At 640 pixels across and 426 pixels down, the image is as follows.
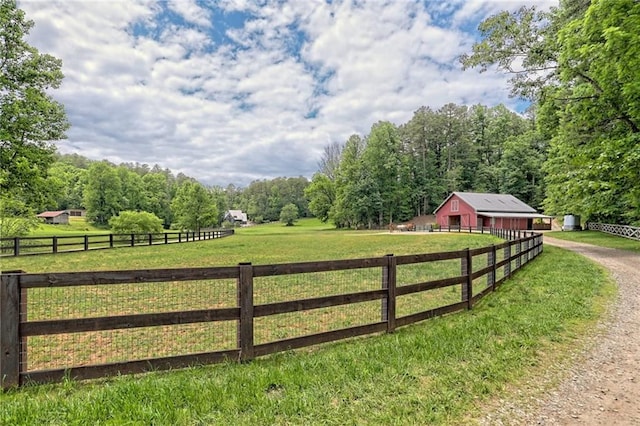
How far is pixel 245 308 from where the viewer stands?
411cm

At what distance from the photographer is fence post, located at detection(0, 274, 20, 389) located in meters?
3.29

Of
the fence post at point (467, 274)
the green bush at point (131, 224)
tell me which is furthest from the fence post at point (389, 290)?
the green bush at point (131, 224)

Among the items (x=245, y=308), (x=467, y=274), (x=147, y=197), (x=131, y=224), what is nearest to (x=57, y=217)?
(x=147, y=197)

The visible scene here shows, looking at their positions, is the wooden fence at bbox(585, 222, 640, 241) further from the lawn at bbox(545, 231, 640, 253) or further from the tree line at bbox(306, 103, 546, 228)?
the tree line at bbox(306, 103, 546, 228)

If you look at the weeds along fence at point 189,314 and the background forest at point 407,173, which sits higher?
the background forest at point 407,173

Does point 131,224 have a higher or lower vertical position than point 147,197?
lower

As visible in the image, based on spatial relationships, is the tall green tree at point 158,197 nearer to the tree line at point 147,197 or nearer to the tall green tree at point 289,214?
the tree line at point 147,197

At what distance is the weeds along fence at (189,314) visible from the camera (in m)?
3.48

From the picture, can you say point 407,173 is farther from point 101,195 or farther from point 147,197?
point 101,195

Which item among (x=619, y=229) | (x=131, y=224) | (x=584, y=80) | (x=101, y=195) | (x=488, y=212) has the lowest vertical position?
(x=619, y=229)

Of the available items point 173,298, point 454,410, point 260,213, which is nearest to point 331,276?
point 173,298

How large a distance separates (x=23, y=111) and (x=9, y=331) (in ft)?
69.6

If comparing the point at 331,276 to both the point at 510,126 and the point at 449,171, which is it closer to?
the point at 449,171

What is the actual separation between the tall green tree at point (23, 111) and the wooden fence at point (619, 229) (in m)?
38.3
